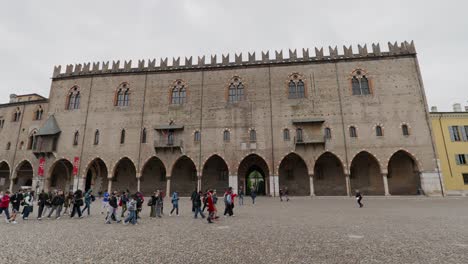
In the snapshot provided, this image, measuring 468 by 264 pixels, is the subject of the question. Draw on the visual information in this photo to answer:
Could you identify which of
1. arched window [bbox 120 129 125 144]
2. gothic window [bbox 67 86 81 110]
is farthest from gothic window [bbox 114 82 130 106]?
gothic window [bbox 67 86 81 110]

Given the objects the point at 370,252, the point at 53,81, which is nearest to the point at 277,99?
the point at 370,252

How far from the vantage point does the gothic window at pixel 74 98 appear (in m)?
30.3

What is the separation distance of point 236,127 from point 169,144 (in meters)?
7.88

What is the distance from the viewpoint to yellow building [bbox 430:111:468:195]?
27250mm

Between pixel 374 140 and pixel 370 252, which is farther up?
pixel 374 140

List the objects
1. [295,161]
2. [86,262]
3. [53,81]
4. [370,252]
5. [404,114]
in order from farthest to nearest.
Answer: [53,81] < [295,161] < [404,114] < [370,252] < [86,262]

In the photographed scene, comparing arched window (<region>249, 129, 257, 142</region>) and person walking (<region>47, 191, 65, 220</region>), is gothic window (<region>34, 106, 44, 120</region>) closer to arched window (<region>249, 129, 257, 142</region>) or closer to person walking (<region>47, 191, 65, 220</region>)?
person walking (<region>47, 191, 65, 220</region>)

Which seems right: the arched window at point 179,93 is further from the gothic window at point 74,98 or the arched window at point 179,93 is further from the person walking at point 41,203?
the person walking at point 41,203

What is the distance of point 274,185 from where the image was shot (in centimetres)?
2478

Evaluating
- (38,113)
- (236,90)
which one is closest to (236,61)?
(236,90)

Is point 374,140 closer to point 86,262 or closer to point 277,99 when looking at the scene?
point 277,99

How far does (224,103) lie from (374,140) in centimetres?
1659

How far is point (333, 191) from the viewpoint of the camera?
2580 cm

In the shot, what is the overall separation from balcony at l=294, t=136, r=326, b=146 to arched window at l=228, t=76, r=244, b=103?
817 cm
